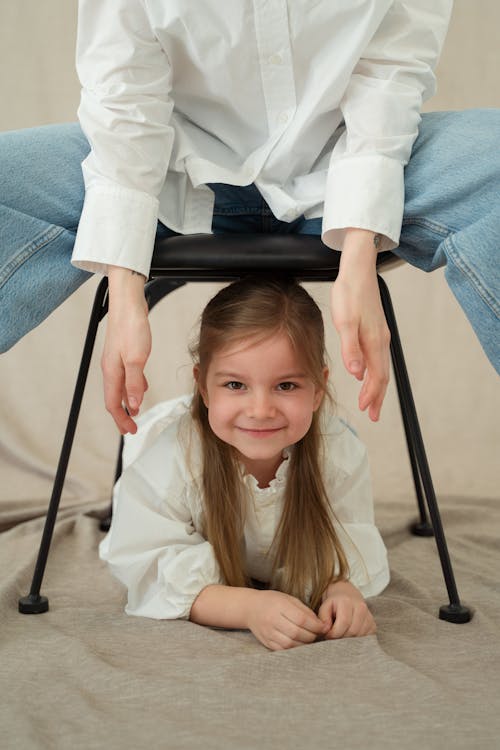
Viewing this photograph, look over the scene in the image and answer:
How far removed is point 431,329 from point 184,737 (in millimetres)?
1663

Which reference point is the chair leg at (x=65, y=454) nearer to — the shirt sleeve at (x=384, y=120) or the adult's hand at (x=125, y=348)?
the adult's hand at (x=125, y=348)

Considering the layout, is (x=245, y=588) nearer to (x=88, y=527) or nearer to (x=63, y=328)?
(x=88, y=527)

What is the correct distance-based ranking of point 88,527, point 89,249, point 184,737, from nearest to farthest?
point 184,737, point 89,249, point 88,527

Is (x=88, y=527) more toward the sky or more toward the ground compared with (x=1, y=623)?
more toward the ground

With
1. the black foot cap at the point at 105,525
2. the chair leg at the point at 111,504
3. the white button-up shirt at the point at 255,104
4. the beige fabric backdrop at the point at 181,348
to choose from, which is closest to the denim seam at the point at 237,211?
the white button-up shirt at the point at 255,104

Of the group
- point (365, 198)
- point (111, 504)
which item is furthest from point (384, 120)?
point (111, 504)

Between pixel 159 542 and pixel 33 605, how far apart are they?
0.17 metres

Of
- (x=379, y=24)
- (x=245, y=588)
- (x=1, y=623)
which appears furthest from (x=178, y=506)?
(x=379, y=24)

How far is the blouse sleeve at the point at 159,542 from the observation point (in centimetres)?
108

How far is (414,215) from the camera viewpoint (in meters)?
1.01

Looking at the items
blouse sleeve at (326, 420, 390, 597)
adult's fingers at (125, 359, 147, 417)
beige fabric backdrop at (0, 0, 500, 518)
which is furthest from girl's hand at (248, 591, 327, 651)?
beige fabric backdrop at (0, 0, 500, 518)

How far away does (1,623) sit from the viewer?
1.07 meters

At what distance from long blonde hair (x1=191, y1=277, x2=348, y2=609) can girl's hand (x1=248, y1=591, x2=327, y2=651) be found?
93mm

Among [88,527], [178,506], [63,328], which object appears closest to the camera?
[178,506]
